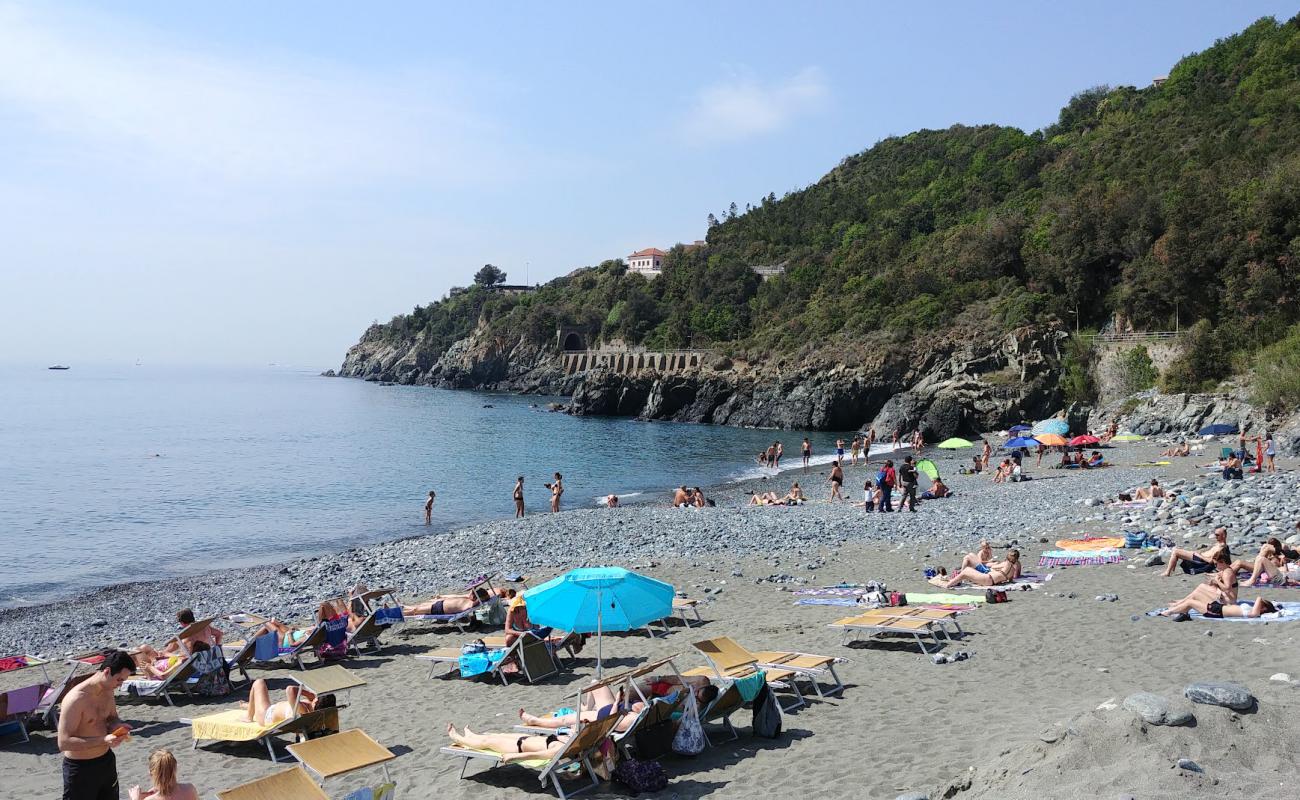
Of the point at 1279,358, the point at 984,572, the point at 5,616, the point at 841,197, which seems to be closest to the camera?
the point at 984,572

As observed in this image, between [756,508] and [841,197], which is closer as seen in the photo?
[756,508]

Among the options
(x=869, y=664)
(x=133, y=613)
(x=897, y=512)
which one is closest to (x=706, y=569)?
(x=869, y=664)

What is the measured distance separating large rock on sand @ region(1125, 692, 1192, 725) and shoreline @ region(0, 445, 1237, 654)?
11.6 m

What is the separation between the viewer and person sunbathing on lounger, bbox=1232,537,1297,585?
1131 centimetres

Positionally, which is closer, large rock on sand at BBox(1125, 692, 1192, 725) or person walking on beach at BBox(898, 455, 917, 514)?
large rock on sand at BBox(1125, 692, 1192, 725)

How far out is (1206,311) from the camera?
4909 cm

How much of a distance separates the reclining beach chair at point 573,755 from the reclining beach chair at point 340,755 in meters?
0.54

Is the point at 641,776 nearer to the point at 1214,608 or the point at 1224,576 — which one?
the point at 1214,608

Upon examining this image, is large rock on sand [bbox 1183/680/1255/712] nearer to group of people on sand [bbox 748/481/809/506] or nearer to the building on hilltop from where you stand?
group of people on sand [bbox 748/481/809/506]

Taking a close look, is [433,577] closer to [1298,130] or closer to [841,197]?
[1298,130]

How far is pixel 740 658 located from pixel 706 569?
7609 mm

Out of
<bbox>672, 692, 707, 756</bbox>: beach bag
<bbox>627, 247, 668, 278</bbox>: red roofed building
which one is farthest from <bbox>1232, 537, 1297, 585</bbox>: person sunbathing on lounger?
<bbox>627, 247, 668, 278</bbox>: red roofed building

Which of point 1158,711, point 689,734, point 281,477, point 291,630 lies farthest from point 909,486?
point 281,477

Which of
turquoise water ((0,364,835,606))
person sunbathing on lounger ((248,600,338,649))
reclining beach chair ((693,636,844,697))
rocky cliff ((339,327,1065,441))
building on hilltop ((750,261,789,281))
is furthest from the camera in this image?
building on hilltop ((750,261,789,281))
